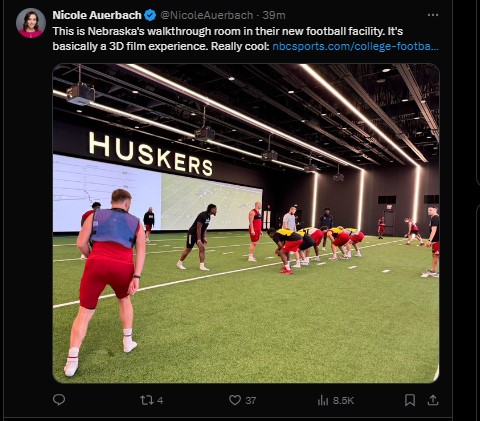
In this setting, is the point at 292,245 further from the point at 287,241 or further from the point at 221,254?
the point at 221,254

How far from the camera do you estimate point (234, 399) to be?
826mm

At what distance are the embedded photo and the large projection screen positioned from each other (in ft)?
0.25

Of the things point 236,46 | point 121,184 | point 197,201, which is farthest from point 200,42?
point 197,201

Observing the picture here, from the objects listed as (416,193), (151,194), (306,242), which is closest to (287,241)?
(306,242)

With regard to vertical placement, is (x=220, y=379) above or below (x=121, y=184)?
below

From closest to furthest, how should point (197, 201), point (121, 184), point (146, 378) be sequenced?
point (146, 378) → point (121, 184) → point (197, 201)

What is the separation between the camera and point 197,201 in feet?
54.4

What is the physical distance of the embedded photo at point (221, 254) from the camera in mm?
1915

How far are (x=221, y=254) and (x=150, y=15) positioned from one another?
7.83m

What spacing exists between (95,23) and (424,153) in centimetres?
1989

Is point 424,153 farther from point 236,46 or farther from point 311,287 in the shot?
point 236,46

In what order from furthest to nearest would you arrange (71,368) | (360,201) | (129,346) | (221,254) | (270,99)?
(360,201)
(270,99)
(221,254)
(129,346)
(71,368)

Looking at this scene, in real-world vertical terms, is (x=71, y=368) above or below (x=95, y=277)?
below
